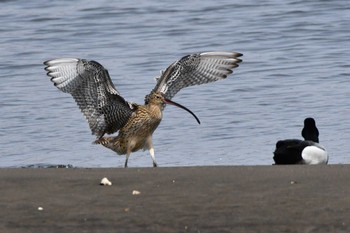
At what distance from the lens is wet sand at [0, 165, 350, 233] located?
6.52 m

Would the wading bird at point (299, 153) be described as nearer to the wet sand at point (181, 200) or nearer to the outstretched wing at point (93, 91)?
the outstretched wing at point (93, 91)

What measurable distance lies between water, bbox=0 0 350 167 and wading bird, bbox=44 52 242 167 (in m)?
0.76

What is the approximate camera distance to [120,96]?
1076 cm

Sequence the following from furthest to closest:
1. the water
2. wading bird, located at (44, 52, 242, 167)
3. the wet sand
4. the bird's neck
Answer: the water, the bird's neck, wading bird, located at (44, 52, 242, 167), the wet sand

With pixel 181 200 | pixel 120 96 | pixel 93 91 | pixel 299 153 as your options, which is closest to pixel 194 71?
pixel 120 96

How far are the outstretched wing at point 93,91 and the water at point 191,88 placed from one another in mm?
825

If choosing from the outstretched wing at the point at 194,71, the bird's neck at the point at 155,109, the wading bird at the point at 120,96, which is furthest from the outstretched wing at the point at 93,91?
the outstretched wing at the point at 194,71

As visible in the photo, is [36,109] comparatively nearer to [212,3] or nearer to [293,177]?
[293,177]

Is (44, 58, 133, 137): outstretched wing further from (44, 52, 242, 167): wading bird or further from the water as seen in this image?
the water

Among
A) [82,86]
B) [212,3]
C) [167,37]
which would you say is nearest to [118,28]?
[167,37]

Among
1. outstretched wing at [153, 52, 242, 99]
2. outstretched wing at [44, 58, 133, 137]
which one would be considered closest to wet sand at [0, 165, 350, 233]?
outstretched wing at [44, 58, 133, 137]

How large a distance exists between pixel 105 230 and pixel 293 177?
65.0 inches

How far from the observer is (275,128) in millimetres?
13141

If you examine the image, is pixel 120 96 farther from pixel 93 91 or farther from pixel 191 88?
pixel 191 88
